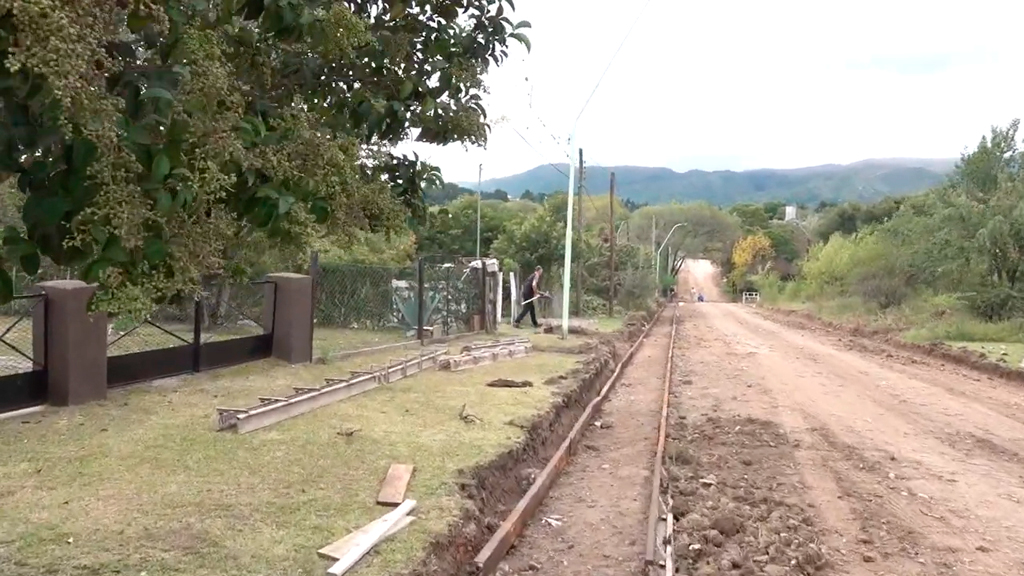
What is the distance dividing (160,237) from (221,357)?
34.3 ft

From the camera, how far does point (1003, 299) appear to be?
28.9 meters

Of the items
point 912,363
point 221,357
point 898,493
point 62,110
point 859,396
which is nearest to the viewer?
point 62,110

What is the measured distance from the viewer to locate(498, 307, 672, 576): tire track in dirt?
6.41 metres

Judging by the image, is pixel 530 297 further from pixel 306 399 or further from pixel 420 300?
pixel 306 399

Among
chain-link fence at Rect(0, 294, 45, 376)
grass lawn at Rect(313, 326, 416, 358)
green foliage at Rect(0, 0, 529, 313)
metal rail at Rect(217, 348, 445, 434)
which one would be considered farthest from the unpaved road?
chain-link fence at Rect(0, 294, 45, 376)

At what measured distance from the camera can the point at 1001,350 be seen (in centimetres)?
2302

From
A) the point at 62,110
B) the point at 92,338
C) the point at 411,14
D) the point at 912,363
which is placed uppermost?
the point at 411,14

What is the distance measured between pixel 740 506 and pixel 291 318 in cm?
831

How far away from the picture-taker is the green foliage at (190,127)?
93.7 inches

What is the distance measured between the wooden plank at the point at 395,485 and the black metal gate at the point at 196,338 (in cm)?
355

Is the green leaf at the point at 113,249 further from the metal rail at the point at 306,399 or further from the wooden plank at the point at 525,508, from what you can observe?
Result: the metal rail at the point at 306,399

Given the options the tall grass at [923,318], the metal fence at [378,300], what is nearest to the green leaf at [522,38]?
the metal fence at [378,300]

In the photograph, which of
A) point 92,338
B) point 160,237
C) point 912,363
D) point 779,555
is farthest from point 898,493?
point 912,363

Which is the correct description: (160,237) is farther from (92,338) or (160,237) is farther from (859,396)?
(859,396)
